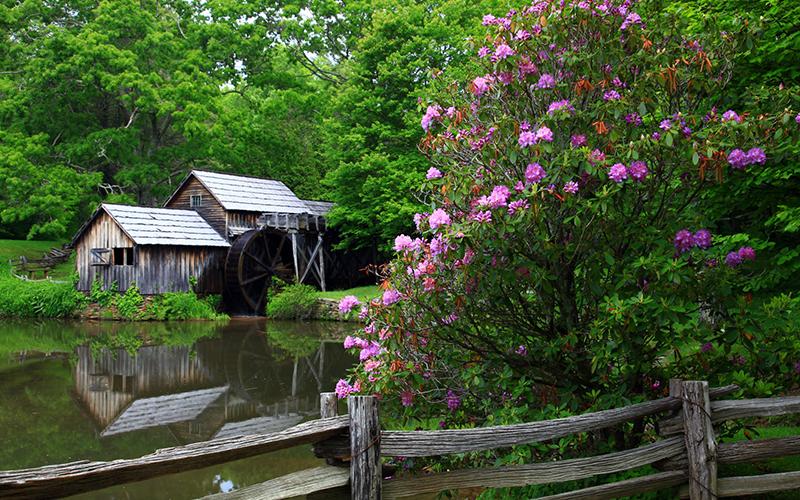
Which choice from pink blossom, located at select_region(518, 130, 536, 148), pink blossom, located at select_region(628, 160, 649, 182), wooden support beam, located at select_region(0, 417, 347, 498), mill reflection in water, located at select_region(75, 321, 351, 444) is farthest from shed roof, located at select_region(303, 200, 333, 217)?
wooden support beam, located at select_region(0, 417, 347, 498)

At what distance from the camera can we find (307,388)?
40.9 feet

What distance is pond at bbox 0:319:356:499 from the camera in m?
8.09

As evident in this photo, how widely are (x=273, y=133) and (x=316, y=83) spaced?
564cm

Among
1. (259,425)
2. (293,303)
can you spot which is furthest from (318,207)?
(259,425)

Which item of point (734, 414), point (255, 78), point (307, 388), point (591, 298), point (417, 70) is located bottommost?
point (307, 388)

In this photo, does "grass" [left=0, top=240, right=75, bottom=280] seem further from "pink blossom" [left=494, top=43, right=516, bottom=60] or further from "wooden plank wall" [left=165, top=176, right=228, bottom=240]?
"pink blossom" [left=494, top=43, right=516, bottom=60]

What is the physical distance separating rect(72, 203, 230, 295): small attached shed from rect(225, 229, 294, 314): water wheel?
98cm

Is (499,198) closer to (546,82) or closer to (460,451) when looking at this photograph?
(546,82)

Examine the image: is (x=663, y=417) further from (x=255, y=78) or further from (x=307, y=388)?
(x=255, y=78)

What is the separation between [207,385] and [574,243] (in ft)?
31.0

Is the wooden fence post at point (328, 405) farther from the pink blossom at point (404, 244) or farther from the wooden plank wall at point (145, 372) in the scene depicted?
the wooden plank wall at point (145, 372)

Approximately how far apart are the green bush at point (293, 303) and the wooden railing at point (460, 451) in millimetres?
Result: 22449

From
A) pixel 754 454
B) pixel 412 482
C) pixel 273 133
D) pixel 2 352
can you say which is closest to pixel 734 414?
pixel 754 454

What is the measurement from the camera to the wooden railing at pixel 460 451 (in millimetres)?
3180
